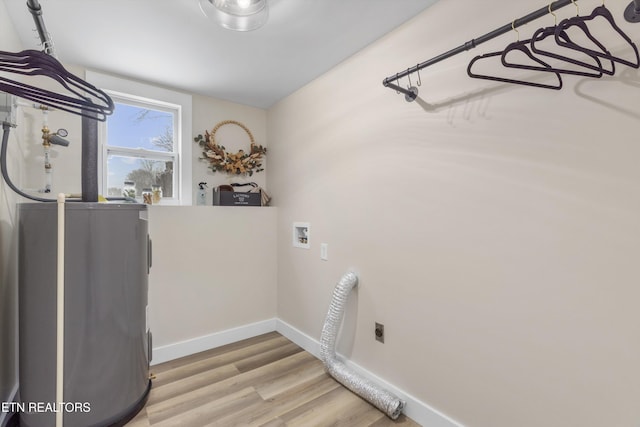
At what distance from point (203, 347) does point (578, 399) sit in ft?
8.31

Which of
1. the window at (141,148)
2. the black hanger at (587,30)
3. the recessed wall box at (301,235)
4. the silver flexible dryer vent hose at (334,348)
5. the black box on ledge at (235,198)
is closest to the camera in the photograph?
the black hanger at (587,30)

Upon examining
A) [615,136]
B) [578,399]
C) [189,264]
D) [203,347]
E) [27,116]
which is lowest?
[203,347]

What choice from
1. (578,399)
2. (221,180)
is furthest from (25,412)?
(578,399)

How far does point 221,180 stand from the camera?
2.89m

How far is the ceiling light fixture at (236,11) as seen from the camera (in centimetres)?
144

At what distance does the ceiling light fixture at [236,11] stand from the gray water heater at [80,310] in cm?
112

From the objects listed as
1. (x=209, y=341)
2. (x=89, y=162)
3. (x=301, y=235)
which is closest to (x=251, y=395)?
(x=209, y=341)

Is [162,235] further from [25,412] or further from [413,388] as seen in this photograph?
[413,388]

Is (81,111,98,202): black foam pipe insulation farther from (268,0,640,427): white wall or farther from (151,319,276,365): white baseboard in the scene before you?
(268,0,640,427): white wall

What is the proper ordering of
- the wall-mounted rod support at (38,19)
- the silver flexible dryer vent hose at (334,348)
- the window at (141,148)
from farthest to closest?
the window at (141,148) → the silver flexible dryer vent hose at (334,348) → the wall-mounted rod support at (38,19)

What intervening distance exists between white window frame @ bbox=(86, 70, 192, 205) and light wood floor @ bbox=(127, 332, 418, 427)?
1.45 metres

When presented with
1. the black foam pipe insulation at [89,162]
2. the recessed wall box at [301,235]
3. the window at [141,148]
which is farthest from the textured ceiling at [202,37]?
the recessed wall box at [301,235]

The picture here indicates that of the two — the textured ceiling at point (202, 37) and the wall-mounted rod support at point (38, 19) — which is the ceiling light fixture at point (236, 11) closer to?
the textured ceiling at point (202, 37)

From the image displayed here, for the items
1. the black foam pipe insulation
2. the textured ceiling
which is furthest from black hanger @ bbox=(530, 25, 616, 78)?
the black foam pipe insulation
